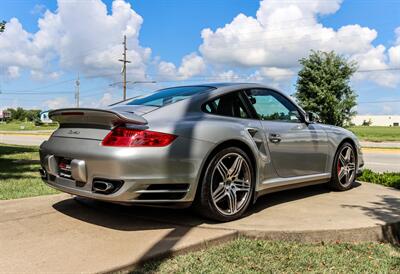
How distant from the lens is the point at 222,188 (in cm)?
388

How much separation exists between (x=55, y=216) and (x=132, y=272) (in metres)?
1.55

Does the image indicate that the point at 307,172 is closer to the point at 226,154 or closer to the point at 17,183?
the point at 226,154

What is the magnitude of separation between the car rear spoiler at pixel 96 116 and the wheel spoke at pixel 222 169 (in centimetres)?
83

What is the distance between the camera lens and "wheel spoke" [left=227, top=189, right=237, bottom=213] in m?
3.93

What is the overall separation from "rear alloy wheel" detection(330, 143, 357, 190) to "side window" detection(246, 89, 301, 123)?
1.01 meters

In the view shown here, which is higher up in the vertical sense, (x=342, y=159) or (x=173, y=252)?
(x=342, y=159)

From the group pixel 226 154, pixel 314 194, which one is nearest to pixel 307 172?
pixel 314 194

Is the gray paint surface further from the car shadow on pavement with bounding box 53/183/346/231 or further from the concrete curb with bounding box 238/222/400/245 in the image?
the concrete curb with bounding box 238/222/400/245

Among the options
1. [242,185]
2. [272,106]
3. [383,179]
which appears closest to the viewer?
[242,185]

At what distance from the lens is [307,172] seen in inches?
192

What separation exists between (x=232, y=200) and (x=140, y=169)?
3.53 ft

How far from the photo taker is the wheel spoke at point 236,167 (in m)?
3.93

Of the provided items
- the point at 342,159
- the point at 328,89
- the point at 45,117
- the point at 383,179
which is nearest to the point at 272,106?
the point at 342,159

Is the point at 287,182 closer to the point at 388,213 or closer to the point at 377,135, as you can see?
the point at 388,213
